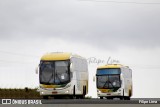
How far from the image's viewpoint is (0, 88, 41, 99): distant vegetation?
55375 millimetres

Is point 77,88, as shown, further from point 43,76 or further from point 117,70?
point 117,70

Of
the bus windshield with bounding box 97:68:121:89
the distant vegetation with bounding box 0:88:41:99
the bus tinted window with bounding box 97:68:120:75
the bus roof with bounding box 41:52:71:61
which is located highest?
the bus roof with bounding box 41:52:71:61

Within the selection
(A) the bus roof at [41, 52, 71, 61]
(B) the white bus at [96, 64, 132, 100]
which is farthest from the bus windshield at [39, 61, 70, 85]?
(B) the white bus at [96, 64, 132, 100]

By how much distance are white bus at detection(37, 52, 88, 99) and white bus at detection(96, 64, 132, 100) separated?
7348mm

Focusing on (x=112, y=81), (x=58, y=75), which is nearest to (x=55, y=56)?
(x=58, y=75)

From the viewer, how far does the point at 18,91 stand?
58469 millimetres

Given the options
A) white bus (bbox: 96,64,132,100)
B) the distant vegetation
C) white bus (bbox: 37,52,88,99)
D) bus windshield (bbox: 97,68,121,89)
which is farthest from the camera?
bus windshield (bbox: 97,68,121,89)

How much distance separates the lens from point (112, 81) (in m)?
57.8

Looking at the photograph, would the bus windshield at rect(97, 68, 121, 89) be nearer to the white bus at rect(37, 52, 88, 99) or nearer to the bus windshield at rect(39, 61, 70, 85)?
the white bus at rect(37, 52, 88, 99)

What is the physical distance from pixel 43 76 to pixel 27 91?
10.4 metres

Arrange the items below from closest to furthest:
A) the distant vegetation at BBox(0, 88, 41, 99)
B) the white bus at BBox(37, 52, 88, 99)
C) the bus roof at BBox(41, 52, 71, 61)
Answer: the white bus at BBox(37, 52, 88, 99) < the bus roof at BBox(41, 52, 71, 61) < the distant vegetation at BBox(0, 88, 41, 99)

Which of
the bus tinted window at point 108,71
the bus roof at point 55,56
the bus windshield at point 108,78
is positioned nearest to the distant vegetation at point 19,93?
the bus roof at point 55,56

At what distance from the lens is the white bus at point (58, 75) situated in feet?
161

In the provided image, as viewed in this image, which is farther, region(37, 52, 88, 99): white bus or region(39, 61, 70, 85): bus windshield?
region(39, 61, 70, 85): bus windshield
